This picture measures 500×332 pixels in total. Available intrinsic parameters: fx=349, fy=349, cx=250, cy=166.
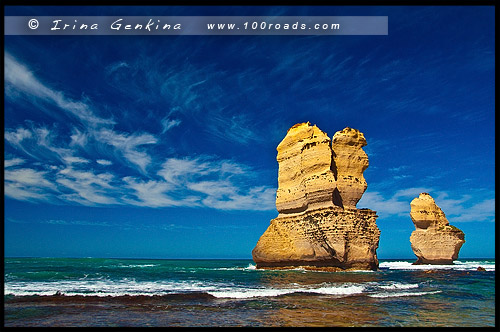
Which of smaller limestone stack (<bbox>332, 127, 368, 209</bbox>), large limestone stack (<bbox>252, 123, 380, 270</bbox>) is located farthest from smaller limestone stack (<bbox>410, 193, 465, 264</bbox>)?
large limestone stack (<bbox>252, 123, 380, 270</bbox>)

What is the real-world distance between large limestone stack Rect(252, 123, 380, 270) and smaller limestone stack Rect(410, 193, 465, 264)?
19.3 metres

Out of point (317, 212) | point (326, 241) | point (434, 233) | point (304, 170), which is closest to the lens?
point (326, 241)

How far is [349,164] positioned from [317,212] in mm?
6202

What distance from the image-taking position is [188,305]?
11.8 meters

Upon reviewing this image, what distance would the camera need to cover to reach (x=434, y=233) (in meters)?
47.4

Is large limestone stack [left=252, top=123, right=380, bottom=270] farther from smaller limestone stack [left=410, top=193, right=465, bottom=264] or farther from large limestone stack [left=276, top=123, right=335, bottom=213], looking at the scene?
smaller limestone stack [left=410, top=193, right=465, bottom=264]

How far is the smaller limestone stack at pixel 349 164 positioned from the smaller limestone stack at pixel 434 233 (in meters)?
19.1

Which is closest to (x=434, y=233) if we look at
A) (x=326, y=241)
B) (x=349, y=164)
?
(x=349, y=164)

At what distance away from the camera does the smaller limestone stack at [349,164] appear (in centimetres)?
3256

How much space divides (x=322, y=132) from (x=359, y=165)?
189 inches

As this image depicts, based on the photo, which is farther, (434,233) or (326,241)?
(434,233)

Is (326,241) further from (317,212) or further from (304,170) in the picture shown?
(304,170)

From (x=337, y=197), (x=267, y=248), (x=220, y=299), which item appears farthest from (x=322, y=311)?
(x=267, y=248)

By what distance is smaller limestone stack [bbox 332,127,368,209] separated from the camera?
32.6 metres
